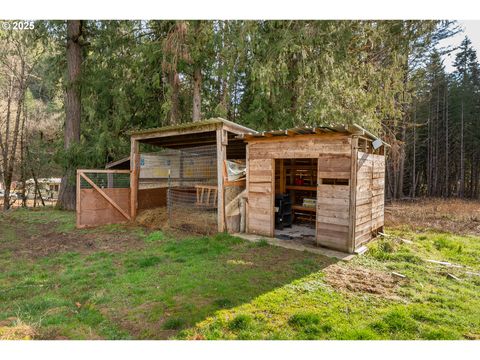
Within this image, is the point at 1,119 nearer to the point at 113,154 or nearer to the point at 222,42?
the point at 113,154

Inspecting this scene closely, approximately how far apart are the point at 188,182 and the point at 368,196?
17.6 ft

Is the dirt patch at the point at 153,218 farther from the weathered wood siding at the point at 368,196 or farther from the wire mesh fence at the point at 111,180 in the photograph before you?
the weathered wood siding at the point at 368,196

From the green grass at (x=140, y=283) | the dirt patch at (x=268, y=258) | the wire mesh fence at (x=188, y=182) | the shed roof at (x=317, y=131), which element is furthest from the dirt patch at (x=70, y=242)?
the shed roof at (x=317, y=131)

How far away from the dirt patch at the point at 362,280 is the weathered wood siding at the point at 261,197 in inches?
89.2

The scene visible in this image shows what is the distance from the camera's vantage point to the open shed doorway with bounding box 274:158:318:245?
26.4 ft

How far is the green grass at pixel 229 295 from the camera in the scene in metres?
3.01

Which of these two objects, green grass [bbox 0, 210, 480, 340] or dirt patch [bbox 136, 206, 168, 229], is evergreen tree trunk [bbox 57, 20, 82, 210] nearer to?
dirt patch [bbox 136, 206, 168, 229]

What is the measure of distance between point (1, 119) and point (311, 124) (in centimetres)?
1488

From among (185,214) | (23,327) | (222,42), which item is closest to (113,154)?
(185,214)

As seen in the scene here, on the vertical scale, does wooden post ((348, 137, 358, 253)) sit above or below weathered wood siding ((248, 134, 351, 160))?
below

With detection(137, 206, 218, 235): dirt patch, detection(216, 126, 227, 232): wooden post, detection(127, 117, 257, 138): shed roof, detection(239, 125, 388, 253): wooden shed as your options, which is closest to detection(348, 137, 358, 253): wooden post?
detection(239, 125, 388, 253): wooden shed

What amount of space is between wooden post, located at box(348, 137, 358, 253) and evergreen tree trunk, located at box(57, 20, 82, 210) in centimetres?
1019

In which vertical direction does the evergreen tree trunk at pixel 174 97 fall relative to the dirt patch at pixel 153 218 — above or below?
above

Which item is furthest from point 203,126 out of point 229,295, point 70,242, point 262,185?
point 229,295
